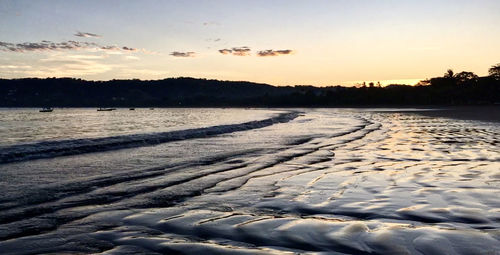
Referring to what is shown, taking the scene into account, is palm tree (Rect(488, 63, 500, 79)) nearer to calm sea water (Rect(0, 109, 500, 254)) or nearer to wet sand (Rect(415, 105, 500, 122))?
wet sand (Rect(415, 105, 500, 122))

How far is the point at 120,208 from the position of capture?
17.7 ft

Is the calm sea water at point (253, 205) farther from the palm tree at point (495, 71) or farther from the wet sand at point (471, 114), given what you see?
the palm tree at point (495, 71)

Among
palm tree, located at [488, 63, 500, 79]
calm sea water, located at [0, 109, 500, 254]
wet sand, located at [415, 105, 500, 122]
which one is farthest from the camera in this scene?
palm tree, located at [488, 63, 500, 79]

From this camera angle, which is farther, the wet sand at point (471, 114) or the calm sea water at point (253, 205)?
the wet sand at point (471, 114)

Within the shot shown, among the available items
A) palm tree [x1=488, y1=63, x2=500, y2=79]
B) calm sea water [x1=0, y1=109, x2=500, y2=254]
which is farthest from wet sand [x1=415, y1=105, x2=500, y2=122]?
palm tree [x1=488, y1=63, x2=500, y2=79]

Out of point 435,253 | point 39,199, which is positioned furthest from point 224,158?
point 435,253

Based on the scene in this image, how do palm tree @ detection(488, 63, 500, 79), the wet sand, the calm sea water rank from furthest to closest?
palm tree @ detection(488, 63, 500, 79) → the wet sand → the calm sea water

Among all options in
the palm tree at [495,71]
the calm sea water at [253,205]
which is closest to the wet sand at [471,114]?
the calm sea water at [253,205]

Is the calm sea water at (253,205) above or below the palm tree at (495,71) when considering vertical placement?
below

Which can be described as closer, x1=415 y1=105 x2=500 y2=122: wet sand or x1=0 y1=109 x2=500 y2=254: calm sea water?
x1=0 y1=109 x2=500 y2=254: calm sea water

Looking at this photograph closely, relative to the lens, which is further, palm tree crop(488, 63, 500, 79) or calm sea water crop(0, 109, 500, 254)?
palm tree crop(488, 63, 500, 79)

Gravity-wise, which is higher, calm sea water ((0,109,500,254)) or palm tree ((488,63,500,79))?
palm tree ((488,63,500,79))

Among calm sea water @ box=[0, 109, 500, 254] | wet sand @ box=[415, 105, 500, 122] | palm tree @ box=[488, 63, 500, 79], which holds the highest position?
palm tree @ box=[488, 63, 500, 79]

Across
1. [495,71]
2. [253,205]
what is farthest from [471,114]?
[495,71]
